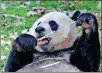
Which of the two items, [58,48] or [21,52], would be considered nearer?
[21,52]

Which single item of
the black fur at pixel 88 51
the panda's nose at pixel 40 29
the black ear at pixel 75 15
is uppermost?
the black ear at pixel 75 15

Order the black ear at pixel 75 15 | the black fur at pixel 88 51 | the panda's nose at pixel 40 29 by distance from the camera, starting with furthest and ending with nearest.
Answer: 1. the black ear at pixel 75 15
2. the black fur at pixel 88 51
3. the panda's nose at pixel 40 29

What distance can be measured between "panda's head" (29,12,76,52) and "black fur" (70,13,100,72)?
0.17m

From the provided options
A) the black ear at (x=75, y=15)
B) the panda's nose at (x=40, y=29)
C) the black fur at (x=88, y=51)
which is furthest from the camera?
the black ear at (x=75, y=15)

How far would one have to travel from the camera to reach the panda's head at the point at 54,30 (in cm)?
699

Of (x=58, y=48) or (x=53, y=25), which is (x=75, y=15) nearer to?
(x=53, y=25)

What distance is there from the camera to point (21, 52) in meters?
6.98

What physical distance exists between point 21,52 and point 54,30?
25.6 inches

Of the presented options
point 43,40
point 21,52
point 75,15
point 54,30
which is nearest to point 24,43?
point 21,52

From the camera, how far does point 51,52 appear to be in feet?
23.4

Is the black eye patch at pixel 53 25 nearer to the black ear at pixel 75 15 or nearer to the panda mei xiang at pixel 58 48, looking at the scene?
the panda mei xiang at pixel 58 48

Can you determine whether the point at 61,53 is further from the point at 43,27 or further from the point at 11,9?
the point at 11,9

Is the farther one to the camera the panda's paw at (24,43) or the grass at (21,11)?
the grass at (21,11)

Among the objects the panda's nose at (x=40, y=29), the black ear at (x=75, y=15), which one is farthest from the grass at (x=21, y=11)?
the panda's nose at (x=40, y=29)
